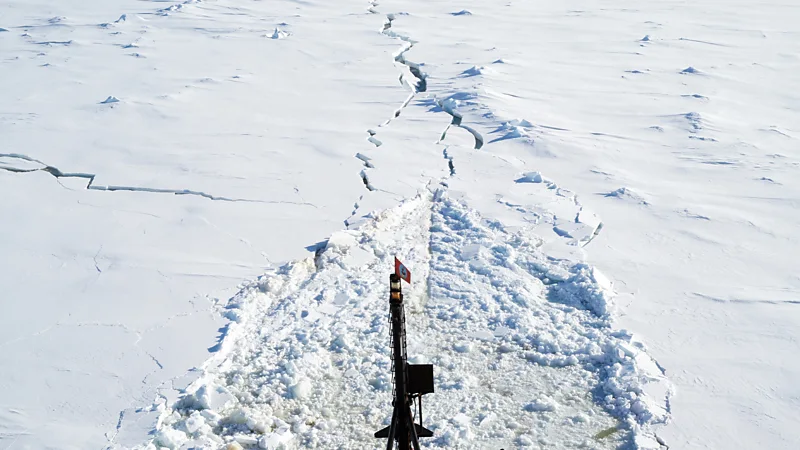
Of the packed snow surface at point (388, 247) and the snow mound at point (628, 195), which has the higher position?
the snow mound at point (628, 195)

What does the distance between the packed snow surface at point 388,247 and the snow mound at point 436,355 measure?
0.06ft

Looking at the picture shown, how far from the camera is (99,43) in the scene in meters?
12.3

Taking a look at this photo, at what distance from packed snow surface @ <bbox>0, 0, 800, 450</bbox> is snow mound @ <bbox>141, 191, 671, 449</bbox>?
0.02 meters

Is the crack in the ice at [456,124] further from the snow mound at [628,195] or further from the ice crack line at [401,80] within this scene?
the snow mound at [628,195]

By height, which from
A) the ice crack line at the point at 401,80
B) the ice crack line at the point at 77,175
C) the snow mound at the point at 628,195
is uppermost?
the snow mound at the point at 628,195

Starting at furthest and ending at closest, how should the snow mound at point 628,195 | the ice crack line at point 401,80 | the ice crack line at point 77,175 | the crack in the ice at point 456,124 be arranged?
the crack in the ice at point 456,124
the ice crack line at point 401,80
the snow mound at point 628,195
the ice crack line at point 77,175

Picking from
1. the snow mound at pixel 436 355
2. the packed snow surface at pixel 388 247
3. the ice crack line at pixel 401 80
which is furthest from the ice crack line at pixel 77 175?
the snow mound at pixel 436 355

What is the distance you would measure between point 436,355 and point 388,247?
1.51 m

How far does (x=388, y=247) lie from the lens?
6.50m

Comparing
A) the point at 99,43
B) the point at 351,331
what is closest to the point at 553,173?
the point at 351,331

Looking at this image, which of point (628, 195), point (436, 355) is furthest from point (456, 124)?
point (436, 355)

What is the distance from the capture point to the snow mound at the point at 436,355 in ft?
15.0

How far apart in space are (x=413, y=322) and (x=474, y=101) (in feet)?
16.3

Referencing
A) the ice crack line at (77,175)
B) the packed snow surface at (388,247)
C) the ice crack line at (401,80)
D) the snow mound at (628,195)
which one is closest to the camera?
the packed snow surface at (388,247)
